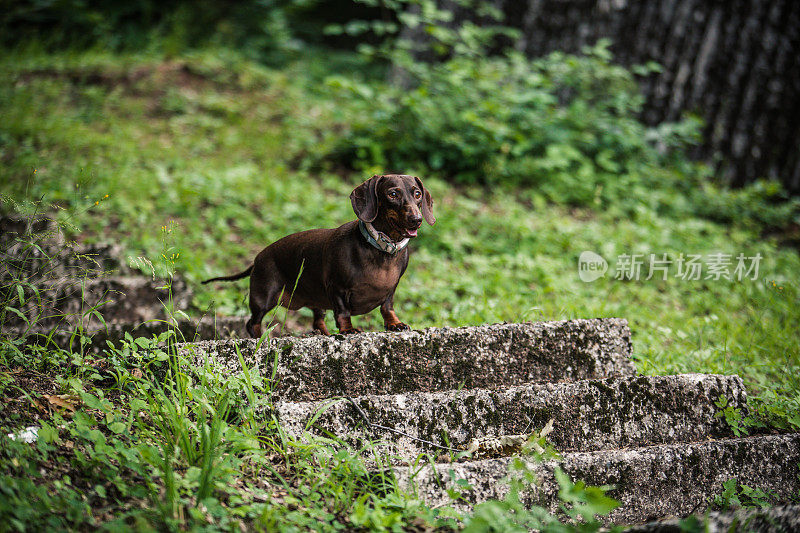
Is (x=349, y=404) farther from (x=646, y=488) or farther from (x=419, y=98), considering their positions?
(x=419, y=98)

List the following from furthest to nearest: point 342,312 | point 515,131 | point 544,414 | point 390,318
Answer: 1. point 515,131
2. point 390,318
3. point 342,312
4. point 544,414

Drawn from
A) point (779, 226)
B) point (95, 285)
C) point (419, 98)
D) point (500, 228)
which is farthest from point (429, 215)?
point (779, 226)

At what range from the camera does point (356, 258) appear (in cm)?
251

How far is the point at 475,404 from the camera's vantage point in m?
2.27

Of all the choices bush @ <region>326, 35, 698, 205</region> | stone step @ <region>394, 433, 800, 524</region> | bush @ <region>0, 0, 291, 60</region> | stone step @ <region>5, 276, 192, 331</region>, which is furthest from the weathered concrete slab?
bush @ <region>0, 0, 291, 60</region>

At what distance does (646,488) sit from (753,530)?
19.5 inches

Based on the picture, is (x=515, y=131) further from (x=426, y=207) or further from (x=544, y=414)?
(x=544, y=414)

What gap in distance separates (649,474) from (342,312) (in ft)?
4.54

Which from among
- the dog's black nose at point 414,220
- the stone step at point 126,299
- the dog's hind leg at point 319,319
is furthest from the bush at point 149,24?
the dog's black nose at point 414,220

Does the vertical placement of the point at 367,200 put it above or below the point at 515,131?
above

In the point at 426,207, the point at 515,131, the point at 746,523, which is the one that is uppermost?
the point at 426,207

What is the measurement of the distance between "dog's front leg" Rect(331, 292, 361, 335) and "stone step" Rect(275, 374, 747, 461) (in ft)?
1.41

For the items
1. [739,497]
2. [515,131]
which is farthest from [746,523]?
[515,131]

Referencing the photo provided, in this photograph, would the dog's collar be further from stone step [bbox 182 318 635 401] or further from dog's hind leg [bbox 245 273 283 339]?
dog's hind leg [bbox 245 273 283 339]
